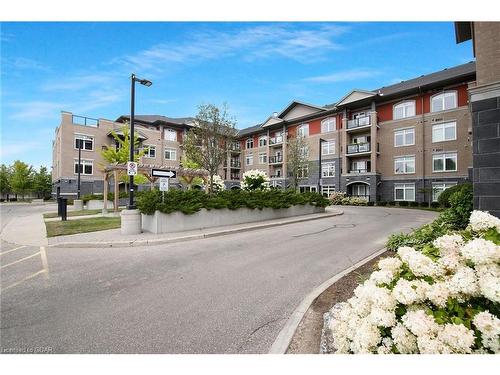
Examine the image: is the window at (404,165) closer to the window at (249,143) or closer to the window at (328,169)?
the window at (328,169)

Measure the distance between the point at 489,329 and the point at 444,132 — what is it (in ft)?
103

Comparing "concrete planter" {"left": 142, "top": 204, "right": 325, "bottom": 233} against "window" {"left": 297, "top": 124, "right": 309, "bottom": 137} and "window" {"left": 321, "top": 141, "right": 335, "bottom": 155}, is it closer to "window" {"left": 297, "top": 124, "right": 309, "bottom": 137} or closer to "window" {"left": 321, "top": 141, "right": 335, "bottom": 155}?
"window" {"left": 321, "top": 141, "right": 335, "bottom": 155}

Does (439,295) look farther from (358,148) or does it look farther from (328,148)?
(328,148)

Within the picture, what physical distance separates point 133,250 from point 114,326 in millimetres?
4881

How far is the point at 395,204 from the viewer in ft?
93.0

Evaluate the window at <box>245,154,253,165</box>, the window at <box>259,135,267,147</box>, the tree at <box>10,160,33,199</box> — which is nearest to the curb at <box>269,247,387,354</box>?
the window at <box>259,135,267,147</box>

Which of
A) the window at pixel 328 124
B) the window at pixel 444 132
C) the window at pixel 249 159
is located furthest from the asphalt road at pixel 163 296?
the window at pixel 249 159

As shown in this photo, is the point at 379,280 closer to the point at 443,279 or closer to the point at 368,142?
the point at 443,279

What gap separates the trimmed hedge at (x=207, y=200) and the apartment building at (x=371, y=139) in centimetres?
1009

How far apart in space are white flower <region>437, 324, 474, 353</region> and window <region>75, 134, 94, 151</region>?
41.1m

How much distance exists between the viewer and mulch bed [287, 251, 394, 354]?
9.84 ft

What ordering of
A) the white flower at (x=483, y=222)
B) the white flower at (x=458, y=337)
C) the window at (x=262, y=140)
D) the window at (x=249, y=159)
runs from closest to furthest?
the white flower at (x=458, y=337) → the white flower at (x=483, y=222) → the window at (x=262, y=140) → the window at (x=249, y=159)

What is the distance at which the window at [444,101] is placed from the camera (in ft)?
82.8

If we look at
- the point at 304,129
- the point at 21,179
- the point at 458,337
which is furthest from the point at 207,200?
the point at 21,179
